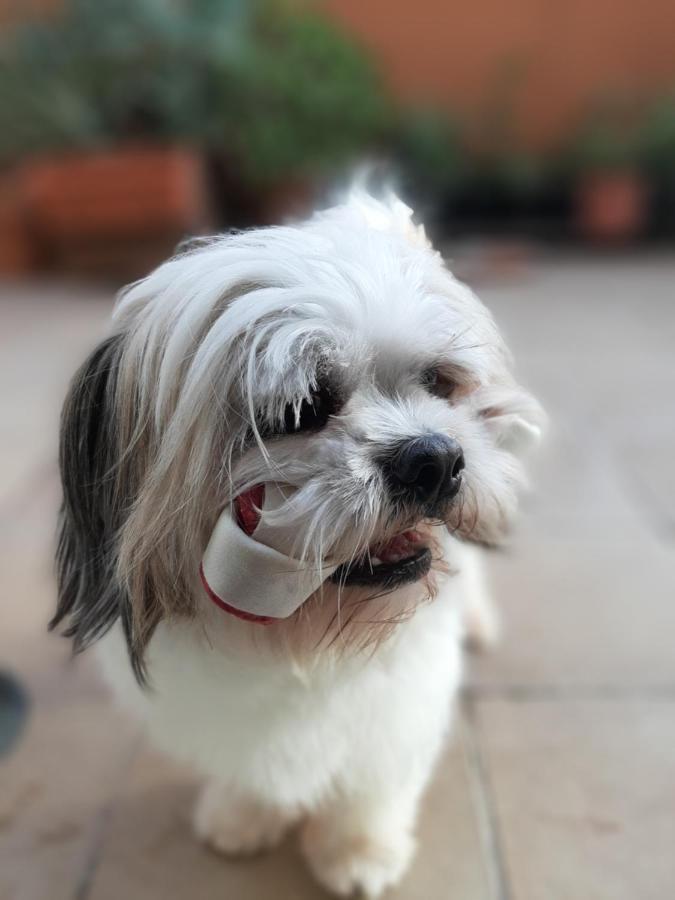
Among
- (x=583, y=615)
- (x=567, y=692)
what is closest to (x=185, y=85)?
(x=583, y=615)

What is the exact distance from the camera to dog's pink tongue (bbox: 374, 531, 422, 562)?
1.15m

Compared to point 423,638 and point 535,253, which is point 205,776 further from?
point 535,253

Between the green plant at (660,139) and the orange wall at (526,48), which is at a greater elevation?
the orange wall at (526,48)

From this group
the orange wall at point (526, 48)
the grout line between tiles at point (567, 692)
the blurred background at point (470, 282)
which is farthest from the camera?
the orange wall at point (526, 48)

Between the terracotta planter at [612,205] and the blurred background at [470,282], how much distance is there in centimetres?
2

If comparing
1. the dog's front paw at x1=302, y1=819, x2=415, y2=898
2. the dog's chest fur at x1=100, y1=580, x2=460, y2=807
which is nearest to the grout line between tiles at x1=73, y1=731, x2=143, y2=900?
the dog's chest fur at x1=100, y1=580, x2=460, y2=807

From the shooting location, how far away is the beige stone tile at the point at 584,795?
143 centimetres

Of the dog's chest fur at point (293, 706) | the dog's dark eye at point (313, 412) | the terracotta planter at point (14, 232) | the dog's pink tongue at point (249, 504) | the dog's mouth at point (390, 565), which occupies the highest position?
the dog's dark eye at point (313, 412)

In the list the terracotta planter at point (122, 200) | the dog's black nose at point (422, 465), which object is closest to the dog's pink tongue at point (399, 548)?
the dog's black nose at point (422, 465)

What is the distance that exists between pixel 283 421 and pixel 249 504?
0.41ft

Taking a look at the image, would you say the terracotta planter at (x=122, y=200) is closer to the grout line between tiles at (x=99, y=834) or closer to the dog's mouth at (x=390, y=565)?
the grout line between tiles at (x=99, y=834)

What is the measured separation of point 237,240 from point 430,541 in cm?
55

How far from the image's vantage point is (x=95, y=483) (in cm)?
119

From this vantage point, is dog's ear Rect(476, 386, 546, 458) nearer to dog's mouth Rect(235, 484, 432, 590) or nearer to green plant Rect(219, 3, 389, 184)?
dog's mouth Rect(235, 484, 432, 590)
